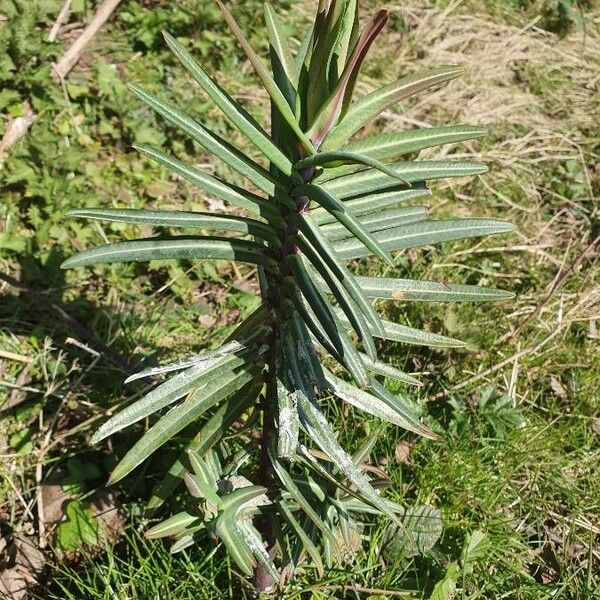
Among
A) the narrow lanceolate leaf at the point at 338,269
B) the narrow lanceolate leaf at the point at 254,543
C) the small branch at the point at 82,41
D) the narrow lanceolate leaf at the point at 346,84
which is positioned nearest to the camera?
the narrow lanceolate leaf at the point at 346,84

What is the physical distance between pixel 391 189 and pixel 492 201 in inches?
82.4

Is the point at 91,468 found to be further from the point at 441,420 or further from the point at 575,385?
the point at 575,385

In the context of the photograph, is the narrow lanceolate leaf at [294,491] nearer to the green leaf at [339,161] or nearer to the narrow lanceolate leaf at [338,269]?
the narrow lanceolate leaf at [338,269]

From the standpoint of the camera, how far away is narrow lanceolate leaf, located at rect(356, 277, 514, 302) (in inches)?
57.8

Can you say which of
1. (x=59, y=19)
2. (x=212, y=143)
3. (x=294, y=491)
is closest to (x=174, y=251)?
(x=212, y=143)

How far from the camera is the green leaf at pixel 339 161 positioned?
3.41 ft

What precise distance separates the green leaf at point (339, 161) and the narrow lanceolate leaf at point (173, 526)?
2.77ft

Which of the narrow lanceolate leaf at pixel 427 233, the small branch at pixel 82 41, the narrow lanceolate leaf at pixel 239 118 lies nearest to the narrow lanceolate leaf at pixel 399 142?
the narrow lanceolate leaf at pixel 239 118

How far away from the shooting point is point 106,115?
3.12 m

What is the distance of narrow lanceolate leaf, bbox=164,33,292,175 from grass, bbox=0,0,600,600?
3.45ft

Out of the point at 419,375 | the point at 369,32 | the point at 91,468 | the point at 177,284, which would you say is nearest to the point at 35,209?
the point at 177,284

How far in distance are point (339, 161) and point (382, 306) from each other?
1.59 m

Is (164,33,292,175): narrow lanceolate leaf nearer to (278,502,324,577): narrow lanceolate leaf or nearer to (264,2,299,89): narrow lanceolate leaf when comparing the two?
(264,2,299,89): narrow lanceolate leaf

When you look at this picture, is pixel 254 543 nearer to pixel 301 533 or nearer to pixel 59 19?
pixel 301 533
